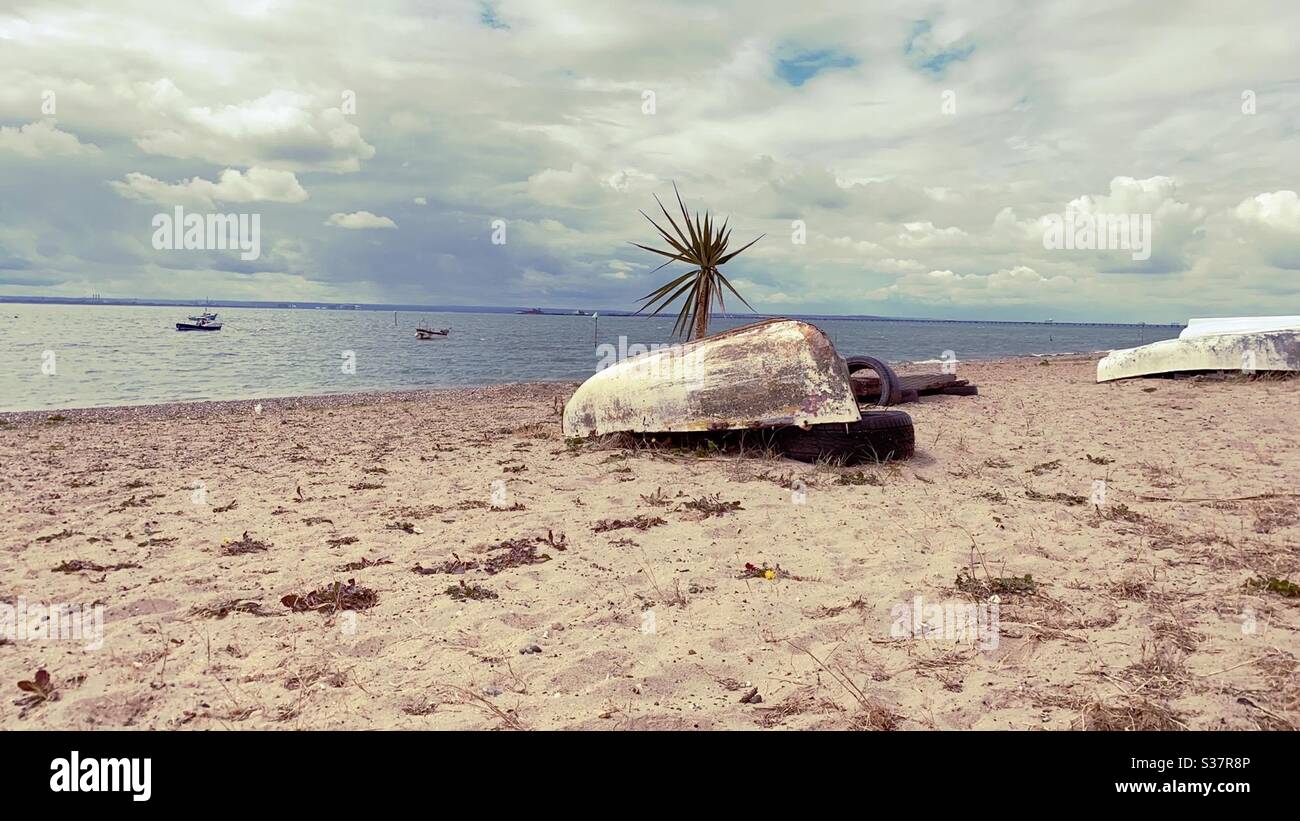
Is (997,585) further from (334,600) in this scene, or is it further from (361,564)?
(361,564)

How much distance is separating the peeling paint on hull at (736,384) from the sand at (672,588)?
537mm

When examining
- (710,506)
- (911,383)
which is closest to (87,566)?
(710,506)

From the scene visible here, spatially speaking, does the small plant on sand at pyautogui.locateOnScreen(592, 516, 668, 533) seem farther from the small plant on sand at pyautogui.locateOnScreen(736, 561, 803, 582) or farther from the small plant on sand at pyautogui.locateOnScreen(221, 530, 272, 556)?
the small plant on sand at pyautogui.locateOnScreen(221, 530, 272, 556)

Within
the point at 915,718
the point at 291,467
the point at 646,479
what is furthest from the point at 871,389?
the point at 915,718

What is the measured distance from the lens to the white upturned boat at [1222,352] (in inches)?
517

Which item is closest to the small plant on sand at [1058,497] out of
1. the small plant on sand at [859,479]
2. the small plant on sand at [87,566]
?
the small plant on sand at [859,479]

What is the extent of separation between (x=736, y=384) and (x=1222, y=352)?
11.4 meters

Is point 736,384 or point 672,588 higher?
point 736,384

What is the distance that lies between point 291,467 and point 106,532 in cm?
283

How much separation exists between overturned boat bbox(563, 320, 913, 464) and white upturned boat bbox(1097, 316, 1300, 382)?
31.3 ft

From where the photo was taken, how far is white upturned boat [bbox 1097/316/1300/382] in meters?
13.1

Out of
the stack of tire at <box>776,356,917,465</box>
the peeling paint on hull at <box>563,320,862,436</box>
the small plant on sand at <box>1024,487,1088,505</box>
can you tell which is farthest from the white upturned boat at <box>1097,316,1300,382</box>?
the peeling paint on hull at <box>563,320,862,436</box>

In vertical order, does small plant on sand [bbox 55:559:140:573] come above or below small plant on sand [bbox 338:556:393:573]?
above

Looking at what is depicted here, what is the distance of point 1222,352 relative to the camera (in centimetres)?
1345
